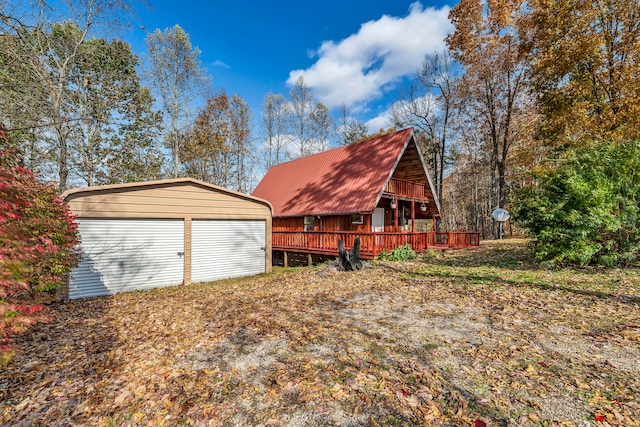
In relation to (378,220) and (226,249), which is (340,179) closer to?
(378,220)

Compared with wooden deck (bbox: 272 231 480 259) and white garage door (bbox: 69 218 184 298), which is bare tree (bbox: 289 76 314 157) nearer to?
wooden deck (bbox: 272 231 480 259)

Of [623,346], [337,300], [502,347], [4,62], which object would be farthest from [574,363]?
[4,62]

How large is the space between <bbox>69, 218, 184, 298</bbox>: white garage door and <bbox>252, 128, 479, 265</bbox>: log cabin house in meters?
6.40

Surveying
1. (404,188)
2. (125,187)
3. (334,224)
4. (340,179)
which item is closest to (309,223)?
(334,224)

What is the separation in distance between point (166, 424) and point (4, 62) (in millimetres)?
13384

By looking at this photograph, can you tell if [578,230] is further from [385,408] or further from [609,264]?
[385,408]

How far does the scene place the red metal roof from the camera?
13977mm

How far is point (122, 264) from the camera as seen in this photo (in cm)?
895

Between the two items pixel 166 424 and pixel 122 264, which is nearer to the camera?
pixel 166 424

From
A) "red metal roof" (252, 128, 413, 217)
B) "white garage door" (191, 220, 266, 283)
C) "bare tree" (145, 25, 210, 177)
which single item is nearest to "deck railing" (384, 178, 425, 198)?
"red metal roof" (252, 128, 413, 217)

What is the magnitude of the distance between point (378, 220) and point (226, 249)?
936 cm

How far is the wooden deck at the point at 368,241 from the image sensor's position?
40.3ft

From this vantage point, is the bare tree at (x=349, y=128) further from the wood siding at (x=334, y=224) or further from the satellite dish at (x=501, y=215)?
the wood siding at (x=334, y=224)

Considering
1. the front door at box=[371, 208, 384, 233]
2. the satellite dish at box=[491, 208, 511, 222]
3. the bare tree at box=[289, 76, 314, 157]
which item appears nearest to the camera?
the front door at box=[371, 208, 384, 233]
